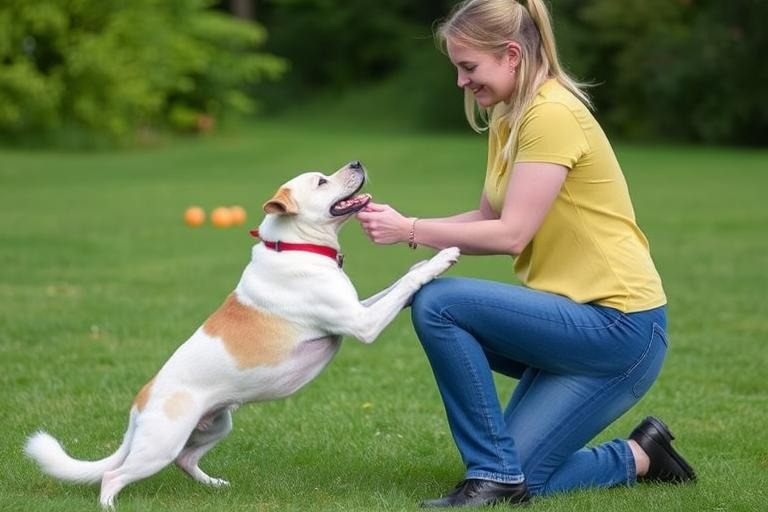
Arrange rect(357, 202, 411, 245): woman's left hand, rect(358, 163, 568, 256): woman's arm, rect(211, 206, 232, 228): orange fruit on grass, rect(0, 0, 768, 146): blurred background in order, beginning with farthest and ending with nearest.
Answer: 1. rect(0, 0, 768, 146): blurred background
2. rect(211, 206, 232, 228): orange fruit on grass
3. rect(357, 202, 411, 245): woman's left hand
4. rect(358, 163, 568, 256): woman's arm

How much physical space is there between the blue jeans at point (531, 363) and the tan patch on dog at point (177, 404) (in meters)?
0.90

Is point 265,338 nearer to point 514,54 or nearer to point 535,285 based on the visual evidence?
point 535,285

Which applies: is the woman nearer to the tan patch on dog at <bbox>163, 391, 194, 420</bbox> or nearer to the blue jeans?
the blue jeans

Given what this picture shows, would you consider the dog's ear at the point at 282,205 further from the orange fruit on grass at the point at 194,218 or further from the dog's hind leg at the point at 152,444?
the orange fruit on grass at the point at 194,218

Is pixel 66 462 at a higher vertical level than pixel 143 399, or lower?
lower

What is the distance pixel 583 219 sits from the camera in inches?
184

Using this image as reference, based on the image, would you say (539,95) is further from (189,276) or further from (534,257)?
(189,276)

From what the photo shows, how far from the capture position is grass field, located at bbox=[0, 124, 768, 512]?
4953 millimetres

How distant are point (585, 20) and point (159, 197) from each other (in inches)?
858

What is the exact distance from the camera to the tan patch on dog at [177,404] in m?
4.61

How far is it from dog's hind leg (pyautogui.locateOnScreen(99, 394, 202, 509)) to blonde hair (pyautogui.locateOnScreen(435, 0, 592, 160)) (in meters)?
1.58

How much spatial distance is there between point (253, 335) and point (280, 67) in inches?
1483

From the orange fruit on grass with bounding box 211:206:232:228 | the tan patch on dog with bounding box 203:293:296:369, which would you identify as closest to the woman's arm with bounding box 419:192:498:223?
the tan patch on dog with bounding box 203:293:296:369

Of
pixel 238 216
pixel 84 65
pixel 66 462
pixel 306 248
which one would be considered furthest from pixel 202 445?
pixel 84 65
